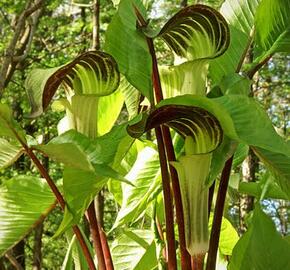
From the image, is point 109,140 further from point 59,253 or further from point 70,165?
point 59,253

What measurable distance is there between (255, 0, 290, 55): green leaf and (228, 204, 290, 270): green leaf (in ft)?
0.54

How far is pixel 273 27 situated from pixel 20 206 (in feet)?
1.00

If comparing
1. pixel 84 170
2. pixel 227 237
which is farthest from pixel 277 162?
pixel 227 237

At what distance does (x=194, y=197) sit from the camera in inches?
20.7

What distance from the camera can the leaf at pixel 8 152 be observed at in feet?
1.80

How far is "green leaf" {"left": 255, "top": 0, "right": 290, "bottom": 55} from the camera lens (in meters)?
0.56

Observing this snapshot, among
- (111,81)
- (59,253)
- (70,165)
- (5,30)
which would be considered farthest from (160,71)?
(59,253)

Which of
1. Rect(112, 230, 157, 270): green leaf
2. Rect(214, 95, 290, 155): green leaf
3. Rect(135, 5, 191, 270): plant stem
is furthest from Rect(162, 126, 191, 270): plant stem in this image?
Rect(112, 230, 157, 270): green leaf

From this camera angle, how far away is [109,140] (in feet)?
1.60

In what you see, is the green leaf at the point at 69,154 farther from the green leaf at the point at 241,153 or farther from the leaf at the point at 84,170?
the green leaf at the point at 241,153

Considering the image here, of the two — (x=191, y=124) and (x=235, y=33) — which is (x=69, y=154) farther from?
(x=235, y=33)

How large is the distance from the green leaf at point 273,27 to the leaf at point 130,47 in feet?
0.37

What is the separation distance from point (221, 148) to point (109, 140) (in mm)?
90

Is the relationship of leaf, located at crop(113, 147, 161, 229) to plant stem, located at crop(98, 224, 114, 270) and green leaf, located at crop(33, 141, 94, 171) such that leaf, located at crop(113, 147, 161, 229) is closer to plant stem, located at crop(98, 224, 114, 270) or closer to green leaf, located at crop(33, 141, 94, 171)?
plant stem, located at crop(98, 224, 114, 270)
